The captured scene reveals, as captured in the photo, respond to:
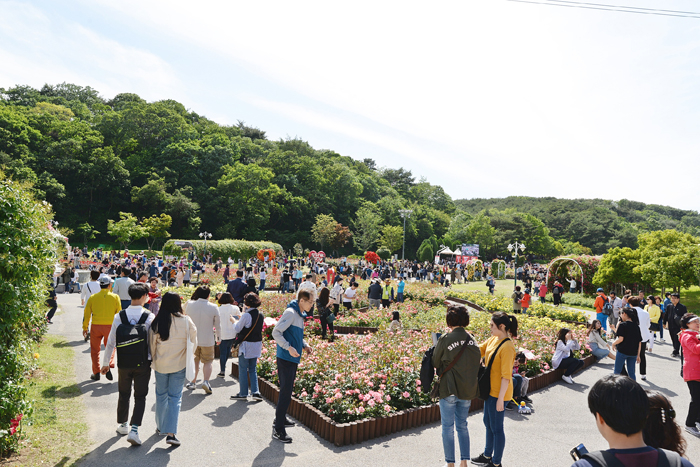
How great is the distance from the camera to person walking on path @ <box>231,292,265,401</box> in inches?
219

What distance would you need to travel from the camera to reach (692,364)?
16.5 feet

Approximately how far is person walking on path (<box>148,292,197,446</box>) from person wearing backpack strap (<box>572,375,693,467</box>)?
12.6 feet

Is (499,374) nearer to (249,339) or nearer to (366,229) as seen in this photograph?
(249,339)

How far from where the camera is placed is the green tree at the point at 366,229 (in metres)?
54.7

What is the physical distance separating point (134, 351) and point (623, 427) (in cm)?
430

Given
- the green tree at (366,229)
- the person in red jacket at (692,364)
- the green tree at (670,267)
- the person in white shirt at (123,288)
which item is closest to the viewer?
the person in red jacket at (692,364)

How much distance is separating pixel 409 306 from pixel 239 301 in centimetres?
703

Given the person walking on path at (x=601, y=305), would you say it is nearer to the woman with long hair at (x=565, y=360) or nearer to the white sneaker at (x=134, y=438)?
the woman with long hair at (x=565, y=360)

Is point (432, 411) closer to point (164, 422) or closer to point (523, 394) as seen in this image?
point (523, 394)

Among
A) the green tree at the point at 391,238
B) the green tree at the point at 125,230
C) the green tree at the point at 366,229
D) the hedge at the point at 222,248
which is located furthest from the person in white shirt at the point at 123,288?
the green tree at the point at 391,238

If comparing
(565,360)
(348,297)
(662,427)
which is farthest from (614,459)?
(348,297)

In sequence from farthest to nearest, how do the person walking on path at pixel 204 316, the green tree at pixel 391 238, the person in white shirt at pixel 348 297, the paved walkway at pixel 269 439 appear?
the green tree at pixel 391 238, the person in white shirt at pixel 348 297, the person walking on path at pixel 204 316, the paved walkway at pixel 269 439

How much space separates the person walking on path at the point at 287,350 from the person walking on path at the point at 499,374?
78.5 inches

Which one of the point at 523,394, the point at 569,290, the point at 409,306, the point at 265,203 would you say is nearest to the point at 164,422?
the point at 523,394
